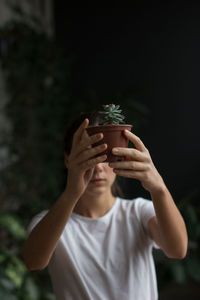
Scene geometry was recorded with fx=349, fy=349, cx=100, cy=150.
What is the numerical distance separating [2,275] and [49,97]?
1767 mm

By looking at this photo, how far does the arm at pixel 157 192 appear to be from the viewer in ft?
2.04

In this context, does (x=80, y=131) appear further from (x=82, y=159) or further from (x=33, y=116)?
(x=33, y=116)

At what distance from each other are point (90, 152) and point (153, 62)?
3029mm

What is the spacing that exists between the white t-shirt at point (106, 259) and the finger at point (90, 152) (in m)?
0.33

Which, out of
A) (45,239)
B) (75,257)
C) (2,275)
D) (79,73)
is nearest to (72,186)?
(45,239)

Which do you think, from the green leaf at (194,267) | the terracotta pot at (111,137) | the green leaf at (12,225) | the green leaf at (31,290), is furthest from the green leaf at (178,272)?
the terracotta pot at (111,137)

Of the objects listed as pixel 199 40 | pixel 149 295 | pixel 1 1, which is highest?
pixel 1 1

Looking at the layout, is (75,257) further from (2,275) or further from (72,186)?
(2,275)

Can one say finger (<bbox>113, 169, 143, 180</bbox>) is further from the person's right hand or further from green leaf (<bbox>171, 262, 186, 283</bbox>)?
green leaf (<bbox>171, 262, 186, 283</bbox>)

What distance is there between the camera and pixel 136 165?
0.62 meters

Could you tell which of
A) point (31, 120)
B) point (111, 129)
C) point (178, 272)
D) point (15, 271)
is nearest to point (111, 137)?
point (111, 129)

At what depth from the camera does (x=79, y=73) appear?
3.83 m

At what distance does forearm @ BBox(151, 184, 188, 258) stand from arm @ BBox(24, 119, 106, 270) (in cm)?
15

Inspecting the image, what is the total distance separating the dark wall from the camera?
3268 millimetres
